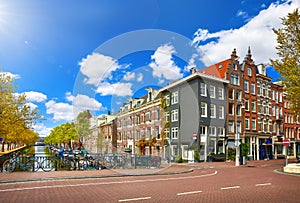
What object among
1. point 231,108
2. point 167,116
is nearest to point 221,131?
point 231,108

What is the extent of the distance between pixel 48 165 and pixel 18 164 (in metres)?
2.15

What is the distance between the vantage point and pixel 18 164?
19.7 m

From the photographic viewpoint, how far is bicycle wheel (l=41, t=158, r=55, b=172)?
20297 mm

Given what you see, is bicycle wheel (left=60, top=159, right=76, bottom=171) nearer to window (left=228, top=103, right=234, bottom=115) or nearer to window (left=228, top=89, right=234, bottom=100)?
window (left=228, top=103, right=234, bottom=115)

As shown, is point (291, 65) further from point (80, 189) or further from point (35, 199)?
point (35, 199)

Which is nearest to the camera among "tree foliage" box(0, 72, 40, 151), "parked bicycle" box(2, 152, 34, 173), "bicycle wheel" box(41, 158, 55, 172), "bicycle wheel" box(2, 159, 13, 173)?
"bicycle wheel" box(2, 159, 13, 173)

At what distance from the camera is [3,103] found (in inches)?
1200

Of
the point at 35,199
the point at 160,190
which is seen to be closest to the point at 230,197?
the point at 160,190

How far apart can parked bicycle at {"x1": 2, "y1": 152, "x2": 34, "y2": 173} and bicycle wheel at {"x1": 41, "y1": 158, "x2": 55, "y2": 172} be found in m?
0.84

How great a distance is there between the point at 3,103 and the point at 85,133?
24015mm

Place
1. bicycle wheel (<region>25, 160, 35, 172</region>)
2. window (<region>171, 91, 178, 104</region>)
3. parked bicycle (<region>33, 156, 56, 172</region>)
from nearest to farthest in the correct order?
window (<region>171, 91, 178, 104</region>), bicycle wheel (<region>25, 160, 35, 172</region>), parked bicycle (<region>33, 156, 56, 172</region>)

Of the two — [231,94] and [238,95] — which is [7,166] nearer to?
[231,94]

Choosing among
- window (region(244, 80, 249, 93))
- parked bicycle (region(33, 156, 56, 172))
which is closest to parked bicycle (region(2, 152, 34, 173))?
parked bicycle (region(33, 156, 56, 172))

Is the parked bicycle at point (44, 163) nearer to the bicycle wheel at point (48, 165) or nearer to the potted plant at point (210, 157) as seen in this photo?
the bicycle wheel at point (48, 165)
